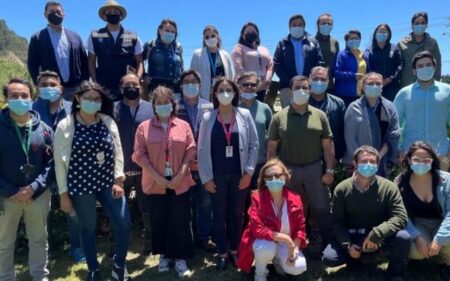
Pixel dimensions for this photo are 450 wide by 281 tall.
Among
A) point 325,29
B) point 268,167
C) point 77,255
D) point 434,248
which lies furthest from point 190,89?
point 434,248

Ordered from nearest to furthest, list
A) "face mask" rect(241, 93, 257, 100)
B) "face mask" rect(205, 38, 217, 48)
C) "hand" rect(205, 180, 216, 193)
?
"hand" rect(205, 180, 216, 193), "face mask" rect(241, 93, 257, 100), "face mask" rect(205, 38, 217, 48)

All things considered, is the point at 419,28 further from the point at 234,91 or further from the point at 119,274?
the point at 119,274

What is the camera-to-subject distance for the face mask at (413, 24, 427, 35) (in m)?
7.68

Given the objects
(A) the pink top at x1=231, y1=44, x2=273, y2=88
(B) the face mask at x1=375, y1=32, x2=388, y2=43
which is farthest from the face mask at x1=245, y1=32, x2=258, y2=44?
(B) the face mask at x1=375, y1=32, x2=388, y2=43

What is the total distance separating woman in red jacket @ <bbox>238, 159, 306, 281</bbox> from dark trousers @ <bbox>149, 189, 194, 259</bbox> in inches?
31.9

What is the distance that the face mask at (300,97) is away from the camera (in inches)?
223

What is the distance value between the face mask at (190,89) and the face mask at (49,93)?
64.6 inches

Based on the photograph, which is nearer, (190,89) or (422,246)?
(422,246)

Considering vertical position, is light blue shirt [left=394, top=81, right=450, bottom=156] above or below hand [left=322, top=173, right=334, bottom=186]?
above

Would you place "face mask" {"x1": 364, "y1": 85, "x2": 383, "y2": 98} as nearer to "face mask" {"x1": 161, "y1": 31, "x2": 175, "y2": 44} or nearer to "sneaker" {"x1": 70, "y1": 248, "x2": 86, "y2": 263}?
"face mask" {"x1": 161, "y1": 31, "x2": 175, "y2": 44}

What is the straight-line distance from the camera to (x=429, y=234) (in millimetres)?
5320

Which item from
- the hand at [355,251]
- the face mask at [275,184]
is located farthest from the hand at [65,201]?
the hand at [355,251]

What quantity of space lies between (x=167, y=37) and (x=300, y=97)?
2620 mm

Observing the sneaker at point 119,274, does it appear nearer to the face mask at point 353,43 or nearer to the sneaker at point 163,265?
the sneaker at point 163,265
